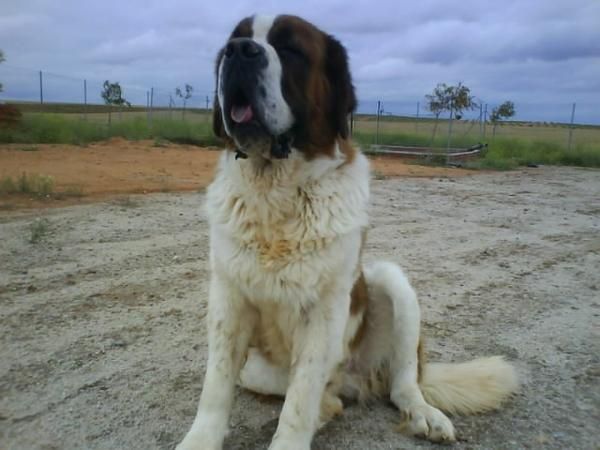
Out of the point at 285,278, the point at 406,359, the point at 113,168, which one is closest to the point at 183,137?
the point at 113,168

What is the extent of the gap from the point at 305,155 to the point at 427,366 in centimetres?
130

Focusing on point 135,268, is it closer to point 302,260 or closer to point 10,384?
point 10,384

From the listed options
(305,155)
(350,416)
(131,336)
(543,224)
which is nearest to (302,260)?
(305,155)

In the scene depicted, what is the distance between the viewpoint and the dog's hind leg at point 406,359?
99.4 inches

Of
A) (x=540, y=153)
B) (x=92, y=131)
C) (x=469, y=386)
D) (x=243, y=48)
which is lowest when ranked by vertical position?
(x=469, y=386)

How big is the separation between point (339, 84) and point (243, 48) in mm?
604

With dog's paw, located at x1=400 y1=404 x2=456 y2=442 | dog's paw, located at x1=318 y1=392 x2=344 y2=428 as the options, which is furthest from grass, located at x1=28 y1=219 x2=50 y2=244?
dog's paw, located at x1=400 y1=404 x2=456 y2=442

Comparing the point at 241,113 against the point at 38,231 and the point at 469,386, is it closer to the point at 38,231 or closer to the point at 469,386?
the point at 469,386

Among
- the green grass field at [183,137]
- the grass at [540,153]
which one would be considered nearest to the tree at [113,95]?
the green grass field at [183,137]

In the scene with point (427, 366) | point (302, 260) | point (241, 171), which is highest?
point (241, 171)

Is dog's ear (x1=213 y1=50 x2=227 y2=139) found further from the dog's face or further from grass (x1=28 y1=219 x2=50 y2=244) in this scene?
grass (x1=28 y1=219 x2=50 y2=244)

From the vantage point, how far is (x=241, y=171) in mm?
2486

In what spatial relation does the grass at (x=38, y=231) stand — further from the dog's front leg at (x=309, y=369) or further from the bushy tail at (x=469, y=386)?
the bushy tail at (x=469, y=386)

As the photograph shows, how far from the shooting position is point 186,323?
12.4 feet
